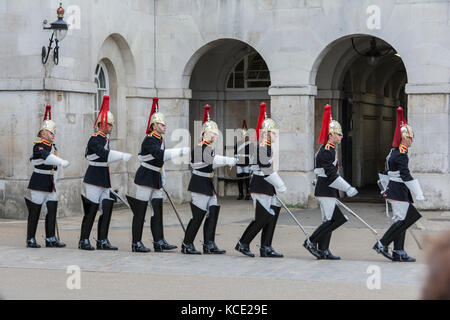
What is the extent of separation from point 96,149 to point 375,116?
1383 centimetres

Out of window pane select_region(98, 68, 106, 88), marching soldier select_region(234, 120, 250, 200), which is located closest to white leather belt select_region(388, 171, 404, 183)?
window pane select_region(98, 68, 106, 88)

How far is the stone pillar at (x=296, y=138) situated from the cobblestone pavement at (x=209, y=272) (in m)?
3.77

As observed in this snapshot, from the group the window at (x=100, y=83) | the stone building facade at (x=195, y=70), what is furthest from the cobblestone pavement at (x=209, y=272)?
the window at (x=100, y=83)

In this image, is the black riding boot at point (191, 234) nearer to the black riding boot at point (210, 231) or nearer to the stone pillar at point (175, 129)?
the black riding boot at point (210, 231)

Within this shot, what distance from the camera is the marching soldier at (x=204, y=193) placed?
31.8 ft

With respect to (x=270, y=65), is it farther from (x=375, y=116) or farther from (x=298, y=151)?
(x=375, y=116)

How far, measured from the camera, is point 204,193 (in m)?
9.74

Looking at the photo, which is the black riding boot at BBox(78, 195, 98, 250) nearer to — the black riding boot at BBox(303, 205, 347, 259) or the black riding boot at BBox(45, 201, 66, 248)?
the black riding boot at BBox(45, 201, 66, 248)

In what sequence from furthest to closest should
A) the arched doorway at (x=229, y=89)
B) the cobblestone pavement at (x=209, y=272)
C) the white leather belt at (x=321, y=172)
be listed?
the arched doorway at (x=229, y=89)
the white leather belt at (x=321, y=172)
the cobblestone pavement at (x=209, y=272)

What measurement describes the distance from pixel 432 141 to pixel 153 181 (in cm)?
673

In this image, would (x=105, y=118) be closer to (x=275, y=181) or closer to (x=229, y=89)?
(x=275, y=181)

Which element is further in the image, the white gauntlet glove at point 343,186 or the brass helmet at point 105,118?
the brass helmet at point 105,118

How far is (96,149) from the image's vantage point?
998 centimetres
